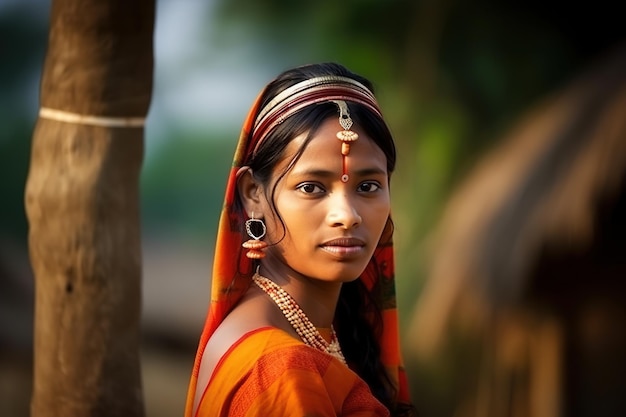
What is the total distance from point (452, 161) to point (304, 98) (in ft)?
7.79

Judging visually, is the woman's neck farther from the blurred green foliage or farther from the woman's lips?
the blurred green foliage

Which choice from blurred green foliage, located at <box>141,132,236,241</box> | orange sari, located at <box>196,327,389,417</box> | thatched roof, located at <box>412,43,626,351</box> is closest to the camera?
orange sari, located at <box>196,327,389,417</box>

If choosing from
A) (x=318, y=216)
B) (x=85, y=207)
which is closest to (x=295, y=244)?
(x=318, y=216)

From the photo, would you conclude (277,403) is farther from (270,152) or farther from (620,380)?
(620,380)

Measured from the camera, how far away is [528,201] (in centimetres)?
413

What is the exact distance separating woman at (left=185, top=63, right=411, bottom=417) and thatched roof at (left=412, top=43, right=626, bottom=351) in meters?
2.17

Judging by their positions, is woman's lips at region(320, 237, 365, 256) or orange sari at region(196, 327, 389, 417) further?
woman's lips at region(320, 237, 365, 256)

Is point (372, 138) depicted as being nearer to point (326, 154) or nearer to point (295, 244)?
point (326, 154)

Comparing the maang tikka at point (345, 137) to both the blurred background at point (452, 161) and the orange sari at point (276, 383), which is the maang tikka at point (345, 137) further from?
the blurred background at point (452, 161)

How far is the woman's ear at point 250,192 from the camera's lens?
6.40ft

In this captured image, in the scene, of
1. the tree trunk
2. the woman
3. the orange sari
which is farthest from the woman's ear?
the tree trunk

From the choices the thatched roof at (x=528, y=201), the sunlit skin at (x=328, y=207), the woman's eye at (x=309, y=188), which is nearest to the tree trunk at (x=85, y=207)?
the sunlit skin at (x=328, y=207)

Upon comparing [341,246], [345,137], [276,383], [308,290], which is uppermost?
[345,137]

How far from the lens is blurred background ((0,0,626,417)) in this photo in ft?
13.4
